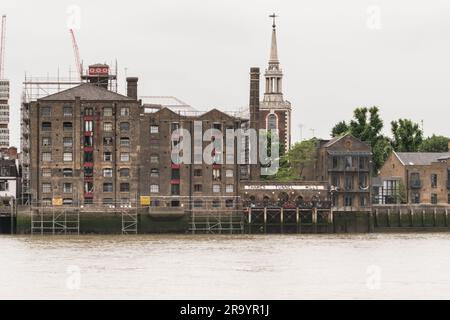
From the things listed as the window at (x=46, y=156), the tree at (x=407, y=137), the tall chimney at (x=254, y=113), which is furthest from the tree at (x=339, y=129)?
the window at (x=46, y=156)

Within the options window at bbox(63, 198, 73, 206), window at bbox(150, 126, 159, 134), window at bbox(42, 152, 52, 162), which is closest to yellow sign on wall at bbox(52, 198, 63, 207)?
window at bbox(63, 198, 73, 206)

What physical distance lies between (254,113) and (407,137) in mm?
31506

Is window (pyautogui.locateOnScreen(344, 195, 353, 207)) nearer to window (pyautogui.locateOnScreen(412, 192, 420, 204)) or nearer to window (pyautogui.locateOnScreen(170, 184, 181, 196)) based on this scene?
window (pyautogui.locateOnScreen(412, 192, 420, 204))

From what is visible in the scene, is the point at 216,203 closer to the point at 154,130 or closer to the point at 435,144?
the point at 154,130

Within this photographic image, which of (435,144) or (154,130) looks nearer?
(154,130)

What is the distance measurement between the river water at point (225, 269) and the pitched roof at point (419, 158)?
37662 millimetres

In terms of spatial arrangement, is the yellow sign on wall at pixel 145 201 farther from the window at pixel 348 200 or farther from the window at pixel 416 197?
the window at pixel 416 197

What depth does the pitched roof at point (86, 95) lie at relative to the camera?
129000 mm

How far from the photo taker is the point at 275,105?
17688 cm

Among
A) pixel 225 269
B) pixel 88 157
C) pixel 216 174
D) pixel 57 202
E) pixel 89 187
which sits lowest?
pixel 225 269

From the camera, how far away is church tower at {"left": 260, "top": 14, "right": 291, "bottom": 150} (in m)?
176

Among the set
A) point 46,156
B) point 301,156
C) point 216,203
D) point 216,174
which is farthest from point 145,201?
point 301,156
